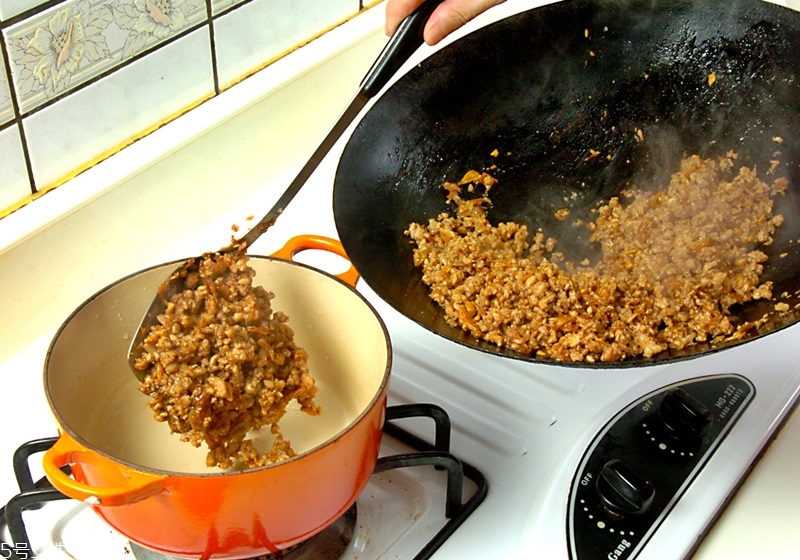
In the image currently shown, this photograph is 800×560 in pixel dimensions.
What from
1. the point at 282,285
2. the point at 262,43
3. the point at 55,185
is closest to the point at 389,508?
the point at 282,285

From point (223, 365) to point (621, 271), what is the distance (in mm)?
367

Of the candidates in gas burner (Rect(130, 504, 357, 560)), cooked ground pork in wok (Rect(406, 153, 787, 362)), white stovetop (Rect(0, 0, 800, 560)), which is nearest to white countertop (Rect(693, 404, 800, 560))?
white stovetop (Rect(0, 0, 800, 560))

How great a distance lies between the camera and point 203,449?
767 mm

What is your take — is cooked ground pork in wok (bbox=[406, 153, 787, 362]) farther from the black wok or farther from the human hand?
the human hand

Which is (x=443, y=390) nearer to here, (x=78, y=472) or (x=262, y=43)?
(x=78, y=472)

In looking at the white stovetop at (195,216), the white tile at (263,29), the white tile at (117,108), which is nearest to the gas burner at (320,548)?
the white stovetop at (195,216)

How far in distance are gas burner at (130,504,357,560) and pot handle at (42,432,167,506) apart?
146 mm

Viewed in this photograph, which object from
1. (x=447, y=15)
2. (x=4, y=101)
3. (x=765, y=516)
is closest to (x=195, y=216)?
(x=4, y=101)

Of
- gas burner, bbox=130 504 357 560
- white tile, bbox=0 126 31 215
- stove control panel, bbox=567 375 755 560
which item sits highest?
white tile, bbox=0 126 31 215

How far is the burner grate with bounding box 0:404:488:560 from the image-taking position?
25.8 inches

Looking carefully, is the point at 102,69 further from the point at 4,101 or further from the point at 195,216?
the point at 195,216

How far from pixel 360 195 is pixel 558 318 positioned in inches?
8.0

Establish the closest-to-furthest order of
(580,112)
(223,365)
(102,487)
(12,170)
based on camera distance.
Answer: (102,487)
(223,365)
(12,170)
(580,112)

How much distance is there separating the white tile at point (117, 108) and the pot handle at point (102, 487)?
0.35m
